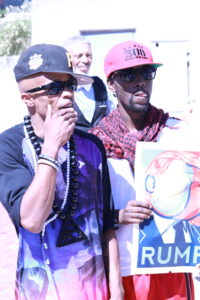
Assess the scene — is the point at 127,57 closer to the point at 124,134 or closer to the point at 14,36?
the point at 124,134

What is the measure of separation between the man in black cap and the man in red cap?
1.04 feet

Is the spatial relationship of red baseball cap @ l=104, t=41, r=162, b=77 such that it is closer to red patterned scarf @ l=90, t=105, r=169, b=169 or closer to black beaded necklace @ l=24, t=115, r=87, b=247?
red patterned scarf @ l=90, t=105, r=169, b=169

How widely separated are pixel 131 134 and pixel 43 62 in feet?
2.33

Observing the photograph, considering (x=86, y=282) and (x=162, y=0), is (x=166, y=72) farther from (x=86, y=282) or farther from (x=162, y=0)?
(x=86, y=282)

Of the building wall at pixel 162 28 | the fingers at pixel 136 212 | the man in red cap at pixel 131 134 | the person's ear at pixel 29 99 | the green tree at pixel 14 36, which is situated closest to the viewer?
the person's ear at pixel 29 99

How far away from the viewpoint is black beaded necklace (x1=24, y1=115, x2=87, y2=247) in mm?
2020

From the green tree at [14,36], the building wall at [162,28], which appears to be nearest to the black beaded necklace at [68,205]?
the building wall at [162,28]

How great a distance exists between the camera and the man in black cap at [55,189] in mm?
1916

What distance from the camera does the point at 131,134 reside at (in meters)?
2.53

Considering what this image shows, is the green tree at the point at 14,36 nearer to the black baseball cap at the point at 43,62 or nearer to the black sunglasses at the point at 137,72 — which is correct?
the black sunglasses at the point at 137,72

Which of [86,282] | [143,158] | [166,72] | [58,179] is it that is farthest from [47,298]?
[166,72]

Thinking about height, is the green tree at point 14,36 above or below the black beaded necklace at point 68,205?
above

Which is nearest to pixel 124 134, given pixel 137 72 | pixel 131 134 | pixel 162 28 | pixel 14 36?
pixel 131 134

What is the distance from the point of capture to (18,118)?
12391 mm
